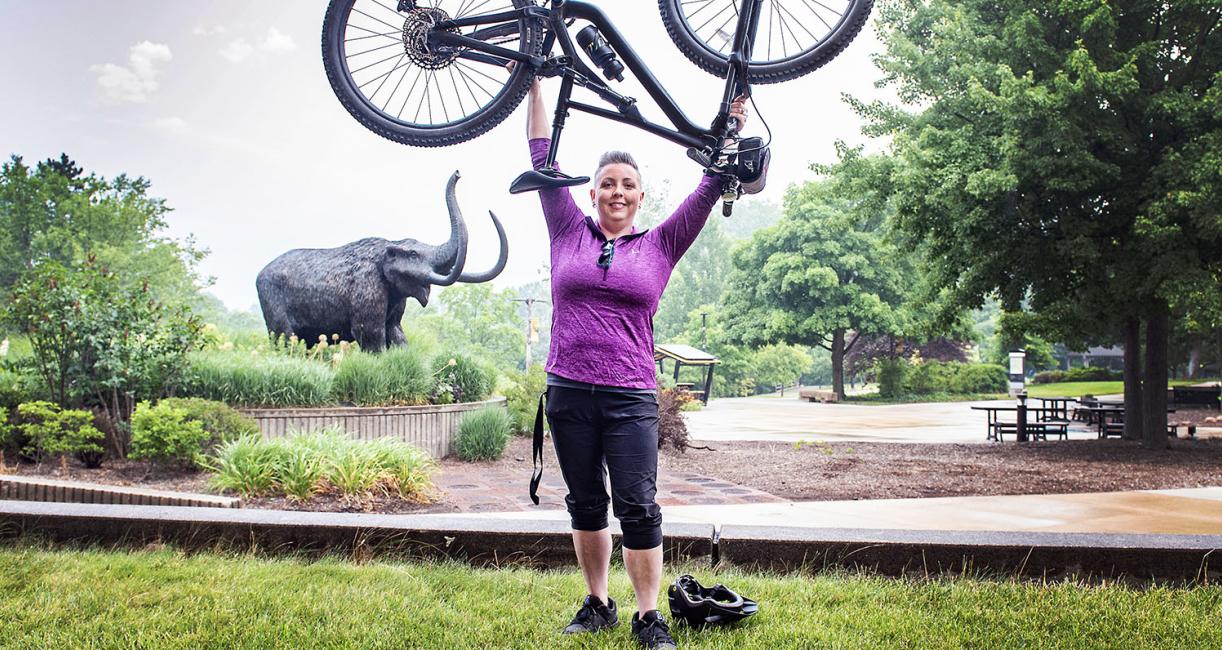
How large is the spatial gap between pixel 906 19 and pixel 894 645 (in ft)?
46.5

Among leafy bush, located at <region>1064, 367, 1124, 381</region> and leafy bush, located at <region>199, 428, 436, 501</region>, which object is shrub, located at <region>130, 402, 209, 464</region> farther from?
leafy bush, located at <region>1064, 367, 1124, 381</region>

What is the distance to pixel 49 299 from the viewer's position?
23.6 ft

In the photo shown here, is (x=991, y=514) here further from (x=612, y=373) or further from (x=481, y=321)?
(x=481, y=321)

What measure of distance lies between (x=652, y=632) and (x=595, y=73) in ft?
6.90

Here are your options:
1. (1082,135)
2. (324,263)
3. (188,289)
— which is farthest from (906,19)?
(188,289)

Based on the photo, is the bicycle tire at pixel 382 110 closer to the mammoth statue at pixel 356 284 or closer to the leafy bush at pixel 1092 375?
the mammoth statue at pixel 356 284

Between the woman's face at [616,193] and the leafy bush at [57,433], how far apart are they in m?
5.59

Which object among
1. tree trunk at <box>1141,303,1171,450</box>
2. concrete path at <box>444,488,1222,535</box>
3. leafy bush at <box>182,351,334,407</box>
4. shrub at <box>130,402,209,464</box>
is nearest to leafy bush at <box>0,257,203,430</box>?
leafy bush at <box>182,351,334,407</box>

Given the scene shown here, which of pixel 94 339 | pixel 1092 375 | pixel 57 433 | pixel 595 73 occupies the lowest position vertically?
pixel 57 433

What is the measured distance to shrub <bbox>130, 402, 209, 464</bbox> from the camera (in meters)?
6.49

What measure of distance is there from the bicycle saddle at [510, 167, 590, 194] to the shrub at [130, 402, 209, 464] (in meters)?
4.83

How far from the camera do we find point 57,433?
688 centimetres

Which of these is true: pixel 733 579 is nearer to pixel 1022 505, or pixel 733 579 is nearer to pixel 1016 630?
pixel 1016 630

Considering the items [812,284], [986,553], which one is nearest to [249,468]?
[986,553]
